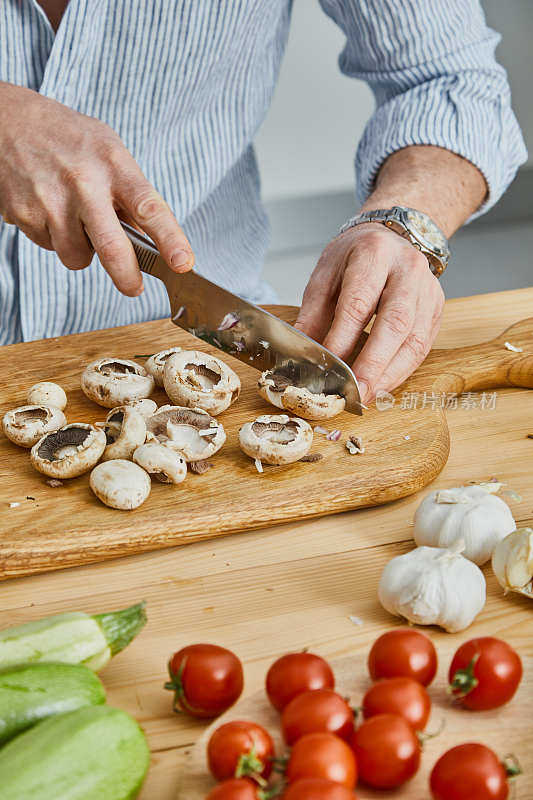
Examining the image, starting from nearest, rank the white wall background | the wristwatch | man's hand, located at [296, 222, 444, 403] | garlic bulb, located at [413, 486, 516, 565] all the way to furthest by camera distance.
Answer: garlic bulb, located at [413, 486, 516, 565] < man's hand, located at [296, 222, 444, 403] < the wristwatch < the white wall background

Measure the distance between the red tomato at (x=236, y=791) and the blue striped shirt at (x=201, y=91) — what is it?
4.39ft

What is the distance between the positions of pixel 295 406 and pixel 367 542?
30 centimetres

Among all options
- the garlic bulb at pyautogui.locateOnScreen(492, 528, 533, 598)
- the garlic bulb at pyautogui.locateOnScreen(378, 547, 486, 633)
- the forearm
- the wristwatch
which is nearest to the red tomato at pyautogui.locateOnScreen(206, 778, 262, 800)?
the garlic bulb at pyautogui.locateOnScreen(378, 547, 486, 633)

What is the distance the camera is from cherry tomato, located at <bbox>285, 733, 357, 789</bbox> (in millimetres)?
654

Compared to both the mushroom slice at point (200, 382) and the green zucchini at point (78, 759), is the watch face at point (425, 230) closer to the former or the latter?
the mushroom slice at point (200, 382)

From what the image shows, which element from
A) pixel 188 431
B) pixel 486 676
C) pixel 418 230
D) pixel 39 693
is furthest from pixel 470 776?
pixel 418 230

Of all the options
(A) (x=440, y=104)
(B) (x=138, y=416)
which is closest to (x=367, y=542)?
(B) (x=138, y=416)

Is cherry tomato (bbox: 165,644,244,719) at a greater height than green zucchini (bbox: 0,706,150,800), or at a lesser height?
lesser

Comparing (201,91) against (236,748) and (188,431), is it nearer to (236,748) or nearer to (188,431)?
(188,431)

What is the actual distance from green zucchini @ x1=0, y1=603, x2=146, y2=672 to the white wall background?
104 inches

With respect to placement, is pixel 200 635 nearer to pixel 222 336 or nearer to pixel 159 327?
pixel 222 336

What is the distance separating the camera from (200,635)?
3.11 feet

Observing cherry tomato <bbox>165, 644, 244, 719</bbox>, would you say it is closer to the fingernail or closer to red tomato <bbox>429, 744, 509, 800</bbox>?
red tomato <bbox>429, 744, 509, 800</bbox>

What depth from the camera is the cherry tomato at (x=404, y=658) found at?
0.79 m
